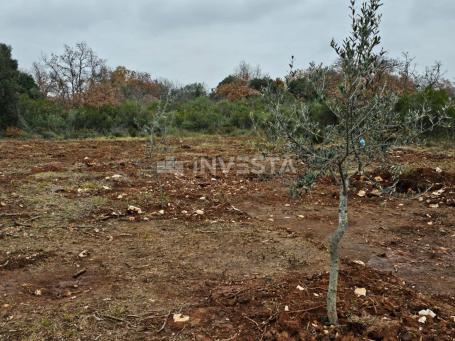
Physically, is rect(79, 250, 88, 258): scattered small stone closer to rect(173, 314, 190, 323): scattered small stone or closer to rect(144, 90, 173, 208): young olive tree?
rect(173, 314, 190, 323): scattered small stone

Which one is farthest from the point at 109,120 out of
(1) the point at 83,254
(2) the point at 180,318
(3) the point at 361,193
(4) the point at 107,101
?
(2) the point at 180,318

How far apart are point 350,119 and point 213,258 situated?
2430 mm

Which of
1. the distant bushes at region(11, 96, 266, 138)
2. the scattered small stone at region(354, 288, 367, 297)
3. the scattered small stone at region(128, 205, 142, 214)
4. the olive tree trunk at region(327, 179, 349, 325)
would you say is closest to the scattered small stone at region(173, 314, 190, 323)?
the olive tree trunk at region(327, 179, 349, 325)

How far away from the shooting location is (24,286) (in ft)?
12.4

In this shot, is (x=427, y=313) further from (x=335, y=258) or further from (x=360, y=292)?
(x=335, y=258)

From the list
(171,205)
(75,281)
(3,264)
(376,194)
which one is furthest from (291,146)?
(376,194)

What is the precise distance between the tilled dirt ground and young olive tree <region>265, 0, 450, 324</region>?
0.40 meters

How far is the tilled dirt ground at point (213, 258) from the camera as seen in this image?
308cm

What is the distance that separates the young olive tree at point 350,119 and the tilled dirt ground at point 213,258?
0.40 meters

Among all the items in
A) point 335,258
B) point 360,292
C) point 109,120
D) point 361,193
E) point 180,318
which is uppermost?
point 109,120

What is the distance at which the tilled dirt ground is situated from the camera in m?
3.08

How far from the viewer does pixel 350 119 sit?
2.48m

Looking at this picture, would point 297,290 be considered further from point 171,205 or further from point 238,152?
point 238,152

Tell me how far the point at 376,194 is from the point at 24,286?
5.34 meters
